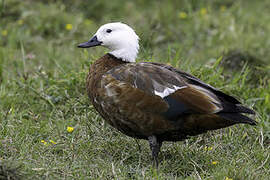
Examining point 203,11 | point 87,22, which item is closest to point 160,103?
point 87,22

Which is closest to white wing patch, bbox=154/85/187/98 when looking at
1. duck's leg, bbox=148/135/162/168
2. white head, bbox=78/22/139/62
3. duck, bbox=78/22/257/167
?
duck, bbox=78/22/257/167

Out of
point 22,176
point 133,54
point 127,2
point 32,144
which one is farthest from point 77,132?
point 127,2

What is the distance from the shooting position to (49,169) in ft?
11.4

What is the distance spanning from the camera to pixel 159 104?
148 inches

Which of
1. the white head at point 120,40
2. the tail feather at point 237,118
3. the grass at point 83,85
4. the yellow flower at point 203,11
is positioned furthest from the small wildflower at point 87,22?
the tail feather at point 237,118

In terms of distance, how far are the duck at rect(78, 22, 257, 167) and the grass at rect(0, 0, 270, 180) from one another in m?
0.27

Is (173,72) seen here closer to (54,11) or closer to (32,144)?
(32,144)

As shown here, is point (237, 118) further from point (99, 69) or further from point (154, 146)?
point (99, 69)

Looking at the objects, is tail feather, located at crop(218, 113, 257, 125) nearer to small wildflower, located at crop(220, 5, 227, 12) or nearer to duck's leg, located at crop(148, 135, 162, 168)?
duck's leg, located at crop(148, 135, 162, 168)

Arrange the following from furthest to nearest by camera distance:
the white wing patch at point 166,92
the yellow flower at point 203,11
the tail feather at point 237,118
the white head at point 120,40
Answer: the yellow flower at point 203,11 < the white head at point 120,40 < the white wing patch at point 166,92 < the tail feather at point 237,118

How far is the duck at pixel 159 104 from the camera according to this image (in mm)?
3709

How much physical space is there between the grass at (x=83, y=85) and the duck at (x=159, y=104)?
0.27 meters

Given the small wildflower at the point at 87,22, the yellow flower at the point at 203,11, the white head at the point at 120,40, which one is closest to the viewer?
the white head at the point at 120,40

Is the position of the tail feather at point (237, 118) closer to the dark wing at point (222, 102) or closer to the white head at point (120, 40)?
the dark wing at point (222, 102)
